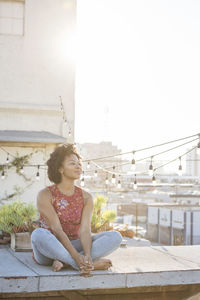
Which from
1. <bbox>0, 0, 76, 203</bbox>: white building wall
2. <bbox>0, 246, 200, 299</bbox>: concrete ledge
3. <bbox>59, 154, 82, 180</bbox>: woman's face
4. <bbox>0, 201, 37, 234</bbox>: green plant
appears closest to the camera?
<bbox>0, 246, 200, 299</bbox>: concrete ledge

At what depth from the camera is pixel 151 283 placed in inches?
170

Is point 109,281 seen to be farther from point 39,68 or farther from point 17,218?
point 39,68

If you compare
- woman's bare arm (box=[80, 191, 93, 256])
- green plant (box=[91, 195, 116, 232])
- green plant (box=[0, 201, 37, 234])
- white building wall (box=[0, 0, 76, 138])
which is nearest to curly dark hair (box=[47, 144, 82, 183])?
woman's bare arm (box=[80, 191, 93, 256])

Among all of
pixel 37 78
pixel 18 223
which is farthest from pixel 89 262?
pixel 37 78

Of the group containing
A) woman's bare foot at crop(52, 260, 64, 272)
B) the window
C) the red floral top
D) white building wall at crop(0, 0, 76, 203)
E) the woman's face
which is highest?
the window

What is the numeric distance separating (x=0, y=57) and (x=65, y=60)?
1.68 meters

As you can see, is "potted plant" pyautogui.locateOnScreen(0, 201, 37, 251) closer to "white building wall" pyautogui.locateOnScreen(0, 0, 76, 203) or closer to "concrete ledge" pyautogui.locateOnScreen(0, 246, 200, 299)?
"concrete ledge" pyautogui.locateOnScreen(0, 246, 200, 299)

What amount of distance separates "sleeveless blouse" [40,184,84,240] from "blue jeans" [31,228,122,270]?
13 cm

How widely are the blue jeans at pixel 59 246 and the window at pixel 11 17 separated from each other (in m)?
8.15

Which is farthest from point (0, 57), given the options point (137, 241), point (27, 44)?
point (137, 241)

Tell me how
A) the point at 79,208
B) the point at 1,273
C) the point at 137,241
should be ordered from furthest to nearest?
the point at 137,241
the point at 79,208
the point at 1,273

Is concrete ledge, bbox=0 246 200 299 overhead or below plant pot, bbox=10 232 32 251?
below

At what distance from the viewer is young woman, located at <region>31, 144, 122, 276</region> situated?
4.24m

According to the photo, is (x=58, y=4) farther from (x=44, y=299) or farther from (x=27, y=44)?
(x=44, y=299)
